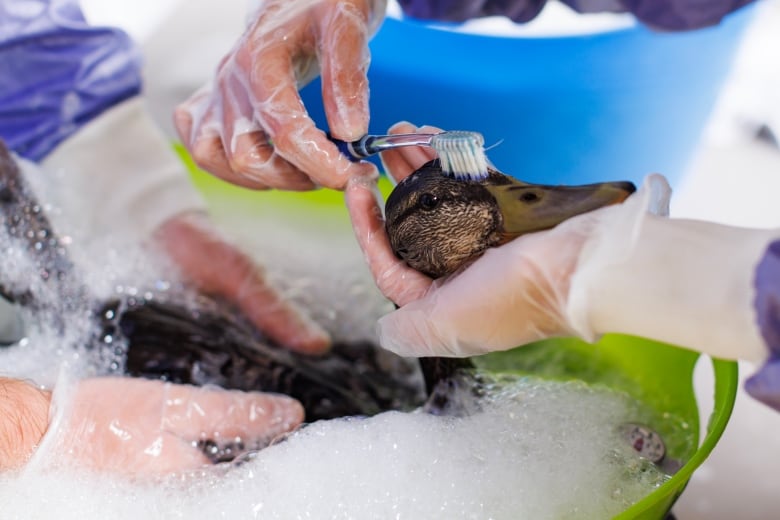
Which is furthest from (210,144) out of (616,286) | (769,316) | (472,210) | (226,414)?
(769,316)

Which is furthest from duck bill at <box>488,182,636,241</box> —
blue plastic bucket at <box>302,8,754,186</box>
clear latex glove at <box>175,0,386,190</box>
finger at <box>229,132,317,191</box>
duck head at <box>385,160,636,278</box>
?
blue plastic bucket at <box>302,8,754,186</box>

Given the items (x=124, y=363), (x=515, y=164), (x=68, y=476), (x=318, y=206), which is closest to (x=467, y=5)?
(x=515, y=164)

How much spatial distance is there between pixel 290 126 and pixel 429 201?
233 millimetres

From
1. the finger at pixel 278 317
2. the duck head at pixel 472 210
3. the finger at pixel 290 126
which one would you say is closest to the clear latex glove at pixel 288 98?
the finger at pixel 290 126

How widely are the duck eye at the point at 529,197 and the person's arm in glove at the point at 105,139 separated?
1.96ft

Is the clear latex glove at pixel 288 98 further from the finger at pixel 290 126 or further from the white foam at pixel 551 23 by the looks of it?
the white foam at pixel 551 23

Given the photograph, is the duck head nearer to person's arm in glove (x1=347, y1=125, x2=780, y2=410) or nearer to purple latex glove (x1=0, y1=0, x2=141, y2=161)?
person's arm in glove (x1=347, y1=125, x2=780, y2=410)

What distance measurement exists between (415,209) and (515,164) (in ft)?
1.78

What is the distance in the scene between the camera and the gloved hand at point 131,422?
2.73ft

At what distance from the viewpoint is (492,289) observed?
67 cm

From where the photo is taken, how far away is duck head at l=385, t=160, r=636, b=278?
678 millimetres

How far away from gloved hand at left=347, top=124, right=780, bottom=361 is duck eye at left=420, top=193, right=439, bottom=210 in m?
0.07

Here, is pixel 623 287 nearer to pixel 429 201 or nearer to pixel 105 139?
pixel 429 201

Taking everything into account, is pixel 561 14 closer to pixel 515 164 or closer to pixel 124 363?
pixel 515 164
